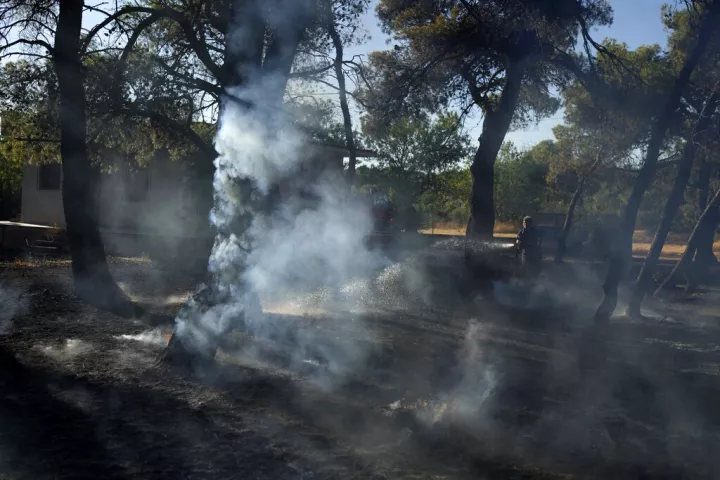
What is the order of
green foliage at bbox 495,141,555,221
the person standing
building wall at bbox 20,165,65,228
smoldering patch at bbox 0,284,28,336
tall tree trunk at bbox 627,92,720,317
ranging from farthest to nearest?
green foliage at bbox 495,141,555,221
building wall at bbox 20,165,65,228
the person standing
tall tree trunk at bbox 627,92,720,317
smoldering patch at bbox 0,284,28,336

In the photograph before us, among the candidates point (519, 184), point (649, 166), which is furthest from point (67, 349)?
point (519, 184)

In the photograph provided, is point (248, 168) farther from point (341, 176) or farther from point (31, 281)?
point (341, 176)

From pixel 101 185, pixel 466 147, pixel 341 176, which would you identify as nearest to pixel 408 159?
pixel 466 147

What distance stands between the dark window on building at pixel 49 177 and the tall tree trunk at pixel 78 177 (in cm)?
1635

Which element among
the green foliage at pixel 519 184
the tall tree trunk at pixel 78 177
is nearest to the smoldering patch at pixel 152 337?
the tall tree trunk at pixel 78 177

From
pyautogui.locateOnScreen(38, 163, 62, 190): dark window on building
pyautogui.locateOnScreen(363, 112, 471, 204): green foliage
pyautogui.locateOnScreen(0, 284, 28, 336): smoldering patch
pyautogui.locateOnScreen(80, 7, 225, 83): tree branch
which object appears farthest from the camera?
pyautogui.locateOnScreen(363, 112, 471, 204): green foliage

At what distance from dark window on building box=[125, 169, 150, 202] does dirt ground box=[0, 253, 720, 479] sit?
13.3 m

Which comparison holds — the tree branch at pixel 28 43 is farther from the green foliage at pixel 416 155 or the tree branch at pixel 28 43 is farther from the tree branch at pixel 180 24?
the green foliage at pixel 416 155

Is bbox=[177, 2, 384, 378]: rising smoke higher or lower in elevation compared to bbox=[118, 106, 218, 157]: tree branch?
lower

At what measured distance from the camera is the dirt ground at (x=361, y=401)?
4.61 meters

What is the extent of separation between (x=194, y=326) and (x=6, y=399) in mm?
2089

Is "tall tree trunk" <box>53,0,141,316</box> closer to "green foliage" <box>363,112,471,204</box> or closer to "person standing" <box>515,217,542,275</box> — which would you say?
"person standing" <box>515,217,542,275</box>

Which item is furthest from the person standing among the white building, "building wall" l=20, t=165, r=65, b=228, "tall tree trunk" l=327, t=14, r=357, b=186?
"building wall" l=20, t=165, r=65, b=228

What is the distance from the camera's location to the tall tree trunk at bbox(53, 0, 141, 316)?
10.2 meters
